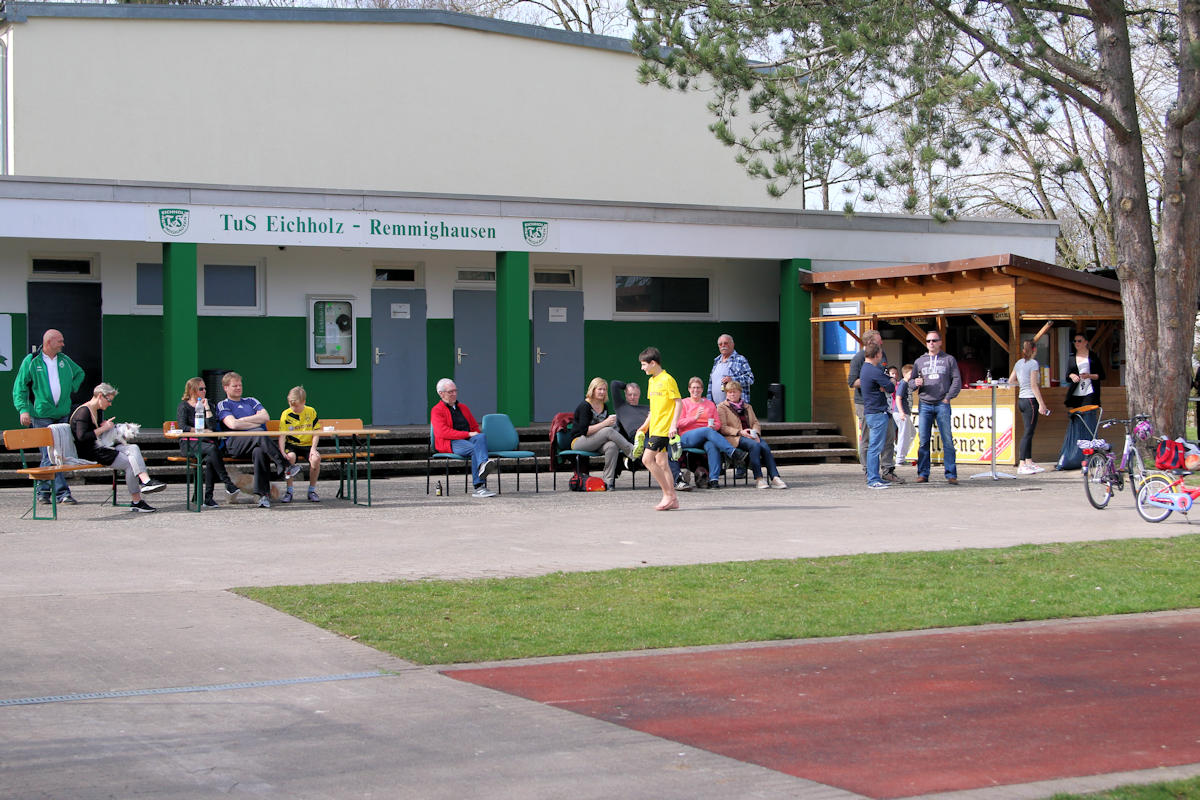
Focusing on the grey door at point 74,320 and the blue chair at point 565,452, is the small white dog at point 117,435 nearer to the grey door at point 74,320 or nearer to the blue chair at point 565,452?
the blue chair at point 565,452

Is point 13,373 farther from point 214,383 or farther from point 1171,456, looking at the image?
point 1171,456

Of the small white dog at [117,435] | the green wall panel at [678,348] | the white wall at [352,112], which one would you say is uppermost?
the white wall at [352,112]

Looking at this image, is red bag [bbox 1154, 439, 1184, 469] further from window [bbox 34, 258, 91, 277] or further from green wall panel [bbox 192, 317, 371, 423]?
window [bbox 34, 258, 91, 277]

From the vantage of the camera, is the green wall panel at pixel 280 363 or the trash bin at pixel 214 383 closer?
the trash bin at pixel 214 383

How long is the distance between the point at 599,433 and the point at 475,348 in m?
5.68

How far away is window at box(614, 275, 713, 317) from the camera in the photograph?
22.3m

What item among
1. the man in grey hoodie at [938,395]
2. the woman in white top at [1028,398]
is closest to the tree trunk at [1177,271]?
the woman in white top at [1028,398]

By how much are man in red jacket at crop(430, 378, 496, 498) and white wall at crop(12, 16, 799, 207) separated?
742cm

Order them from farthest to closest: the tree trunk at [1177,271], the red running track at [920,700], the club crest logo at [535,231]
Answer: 1. the club crest logo at [535,231]
2. the tree trunk at [1177,271]
3. the red running track at [920,700]

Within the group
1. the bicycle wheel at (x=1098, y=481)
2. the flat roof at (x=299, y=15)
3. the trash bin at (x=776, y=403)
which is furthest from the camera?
the trash bin at (x=776, y=403)

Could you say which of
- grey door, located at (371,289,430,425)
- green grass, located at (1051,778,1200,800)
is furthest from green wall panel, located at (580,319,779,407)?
green grass, located at (1051,778,1200,800)

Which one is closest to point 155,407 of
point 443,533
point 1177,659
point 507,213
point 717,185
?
point 507,213

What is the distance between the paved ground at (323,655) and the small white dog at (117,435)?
72cm

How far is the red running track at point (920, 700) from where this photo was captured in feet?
17.2
